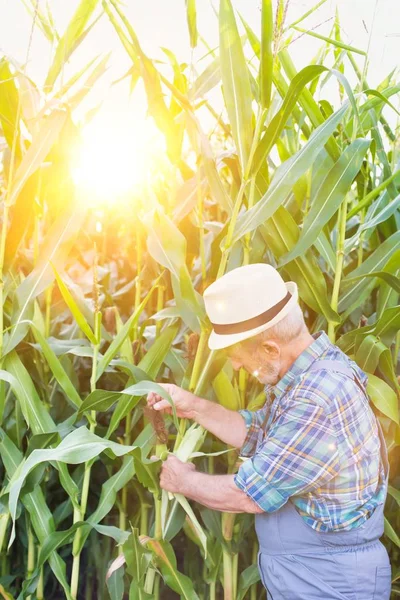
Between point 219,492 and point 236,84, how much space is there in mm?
1129

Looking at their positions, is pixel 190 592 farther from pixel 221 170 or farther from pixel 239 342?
A: pixel 221 170

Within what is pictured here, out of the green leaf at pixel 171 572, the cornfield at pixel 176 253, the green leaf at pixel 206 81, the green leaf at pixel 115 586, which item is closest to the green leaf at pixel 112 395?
the cornfield at pixel 176 253

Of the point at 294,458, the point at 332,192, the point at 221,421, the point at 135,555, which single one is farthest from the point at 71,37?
the point at 135,555

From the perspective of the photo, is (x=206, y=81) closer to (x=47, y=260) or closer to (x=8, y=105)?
(x=8, y=105)

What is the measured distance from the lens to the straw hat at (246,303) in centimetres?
161

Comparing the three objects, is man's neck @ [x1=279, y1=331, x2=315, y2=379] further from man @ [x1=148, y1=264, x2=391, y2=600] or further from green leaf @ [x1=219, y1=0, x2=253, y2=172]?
green leaf @ [x1=219, y1=0, x2=253, y2=172]

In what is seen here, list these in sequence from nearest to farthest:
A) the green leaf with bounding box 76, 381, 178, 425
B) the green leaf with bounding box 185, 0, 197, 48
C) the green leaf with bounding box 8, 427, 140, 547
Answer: the green leaf with bounding box 8, 427, 140, 547 → the green leaf with bounding box 76, 381, 178, 425 → the green leaf with bounding box 185, 0, 197, 48

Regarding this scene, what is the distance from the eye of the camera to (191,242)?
234 centimetres

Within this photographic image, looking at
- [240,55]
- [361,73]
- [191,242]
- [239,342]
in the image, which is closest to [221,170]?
[191,242]

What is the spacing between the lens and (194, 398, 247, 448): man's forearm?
1836mm

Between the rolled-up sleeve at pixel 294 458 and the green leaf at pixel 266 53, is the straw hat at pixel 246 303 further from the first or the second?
the green leaf at pixel 266 53

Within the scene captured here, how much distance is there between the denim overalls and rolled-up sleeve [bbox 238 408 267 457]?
228 millimetres

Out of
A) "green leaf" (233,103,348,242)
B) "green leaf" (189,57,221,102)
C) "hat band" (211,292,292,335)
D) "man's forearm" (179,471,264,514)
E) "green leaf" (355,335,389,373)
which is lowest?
"man's forearm" (179,471,264,514)

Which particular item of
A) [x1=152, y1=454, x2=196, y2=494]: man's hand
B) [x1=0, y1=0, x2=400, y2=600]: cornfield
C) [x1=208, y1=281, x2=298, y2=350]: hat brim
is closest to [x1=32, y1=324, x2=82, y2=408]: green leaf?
[x1=0, y1=0, x2=400, y2=600]: cornfield
